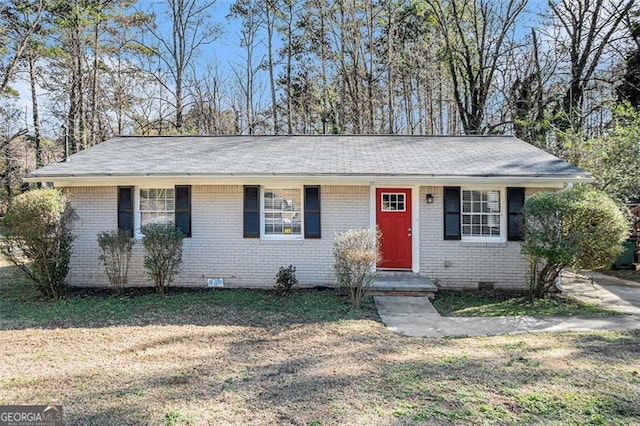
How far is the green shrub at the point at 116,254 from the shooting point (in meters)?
8.49

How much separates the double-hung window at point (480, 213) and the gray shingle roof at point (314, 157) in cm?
60

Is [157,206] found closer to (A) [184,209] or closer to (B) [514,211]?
(A) [184,209]

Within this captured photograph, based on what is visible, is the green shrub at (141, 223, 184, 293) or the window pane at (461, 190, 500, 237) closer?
the green shrub at (141, 223, 184, 293)

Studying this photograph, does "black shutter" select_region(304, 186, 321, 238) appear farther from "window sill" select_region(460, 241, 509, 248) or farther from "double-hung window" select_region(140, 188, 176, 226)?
"window sill" select_region(460, 241, 509, 248)

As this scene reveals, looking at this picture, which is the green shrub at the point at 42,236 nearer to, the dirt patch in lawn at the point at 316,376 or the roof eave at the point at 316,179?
the roof eave at the point at 316,179

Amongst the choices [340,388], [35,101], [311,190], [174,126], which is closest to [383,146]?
[311,190]

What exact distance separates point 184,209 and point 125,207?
4.73 ft

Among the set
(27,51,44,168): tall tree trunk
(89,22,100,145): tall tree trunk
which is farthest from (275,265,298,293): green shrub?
(27,51,44,168): tall tree trunk

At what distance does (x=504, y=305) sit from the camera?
7.77 meters

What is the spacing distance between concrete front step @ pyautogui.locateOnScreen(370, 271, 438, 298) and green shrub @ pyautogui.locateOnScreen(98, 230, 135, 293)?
5.63 meters

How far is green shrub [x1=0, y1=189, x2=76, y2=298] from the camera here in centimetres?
771

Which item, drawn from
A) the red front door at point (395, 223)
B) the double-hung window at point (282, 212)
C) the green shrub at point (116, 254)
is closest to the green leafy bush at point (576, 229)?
the red front door at point (395, 223)

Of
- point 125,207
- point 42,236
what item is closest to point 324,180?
point 125,207

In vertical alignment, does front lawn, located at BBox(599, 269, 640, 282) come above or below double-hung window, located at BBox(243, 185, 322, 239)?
below
